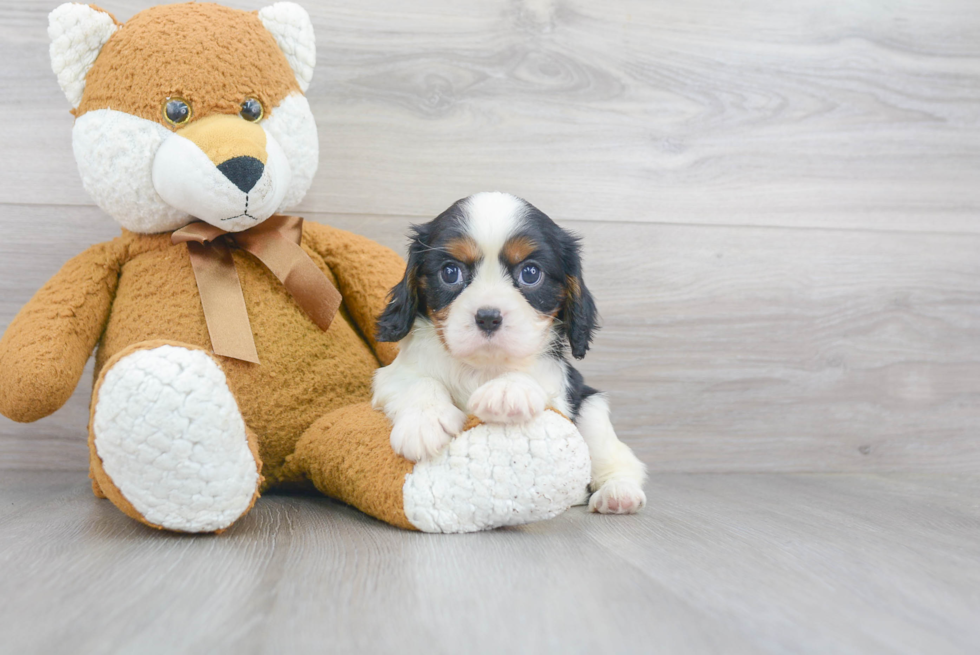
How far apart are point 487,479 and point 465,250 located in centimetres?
40

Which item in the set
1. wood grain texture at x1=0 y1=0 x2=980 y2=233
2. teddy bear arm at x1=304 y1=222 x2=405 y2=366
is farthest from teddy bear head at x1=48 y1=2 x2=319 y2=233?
wood grain texture at x1=0 y1=0 x2=980 y2=233

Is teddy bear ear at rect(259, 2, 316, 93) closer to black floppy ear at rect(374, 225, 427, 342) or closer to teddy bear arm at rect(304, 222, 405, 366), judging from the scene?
teddy bear arm at rect(304, 222, 405, 366)

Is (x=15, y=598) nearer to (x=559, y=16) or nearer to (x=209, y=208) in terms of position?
(x=209, y=208)

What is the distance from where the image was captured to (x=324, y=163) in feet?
6.09

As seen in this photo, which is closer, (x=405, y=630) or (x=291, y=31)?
(x=405, y=630)

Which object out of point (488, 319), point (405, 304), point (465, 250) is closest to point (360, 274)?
point (405, 304)

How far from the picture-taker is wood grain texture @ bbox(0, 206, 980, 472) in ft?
6.53

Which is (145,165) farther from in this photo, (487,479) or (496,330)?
(487,479)

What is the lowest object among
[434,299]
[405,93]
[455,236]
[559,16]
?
[434,299]

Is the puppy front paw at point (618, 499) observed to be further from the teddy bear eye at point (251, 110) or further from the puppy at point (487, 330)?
the teddy bear eye at point (251, 110)

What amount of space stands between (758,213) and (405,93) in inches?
39.1

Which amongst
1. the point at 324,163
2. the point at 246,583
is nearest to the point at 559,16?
the point at 324,163

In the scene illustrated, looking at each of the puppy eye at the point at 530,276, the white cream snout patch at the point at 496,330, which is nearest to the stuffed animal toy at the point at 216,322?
the white cream snout patch at the point at 496,330

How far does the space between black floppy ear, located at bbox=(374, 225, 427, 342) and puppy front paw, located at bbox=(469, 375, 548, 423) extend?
0.82 ft
